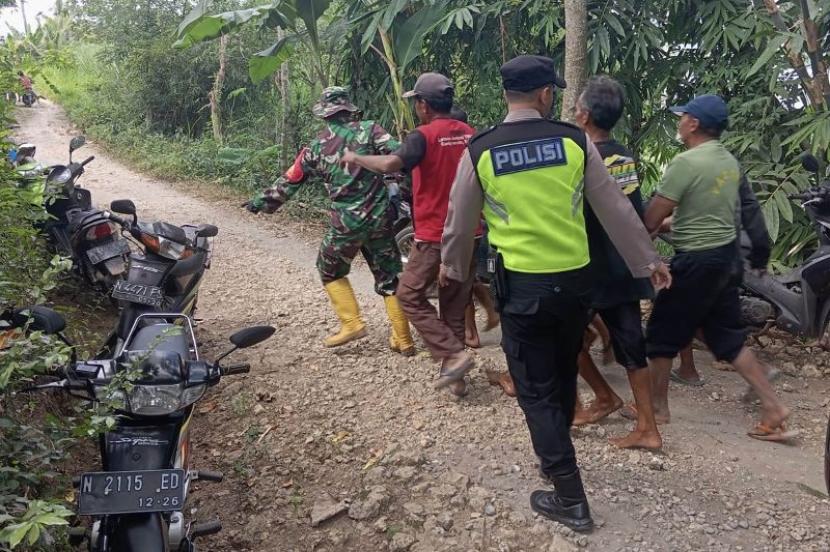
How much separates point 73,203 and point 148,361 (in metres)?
3.46

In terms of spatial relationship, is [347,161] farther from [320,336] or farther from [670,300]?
[670,300]

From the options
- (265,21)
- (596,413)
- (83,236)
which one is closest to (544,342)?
(596,413)

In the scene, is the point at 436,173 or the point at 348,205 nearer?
the point at 436,173

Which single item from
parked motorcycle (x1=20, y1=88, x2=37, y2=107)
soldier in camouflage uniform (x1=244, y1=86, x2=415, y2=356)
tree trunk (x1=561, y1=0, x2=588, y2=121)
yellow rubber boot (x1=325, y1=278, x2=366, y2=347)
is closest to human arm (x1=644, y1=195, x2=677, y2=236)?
soldier in camouflage uniform (x1=244, y1=86, x2=415, y2=356)

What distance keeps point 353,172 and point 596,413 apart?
213cm

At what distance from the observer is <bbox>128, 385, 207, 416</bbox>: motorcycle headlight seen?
8.45ft

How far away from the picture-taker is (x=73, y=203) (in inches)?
217

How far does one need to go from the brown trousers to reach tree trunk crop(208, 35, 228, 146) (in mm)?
9844

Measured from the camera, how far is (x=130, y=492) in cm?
242

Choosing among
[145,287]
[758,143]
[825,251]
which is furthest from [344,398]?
[758,143]

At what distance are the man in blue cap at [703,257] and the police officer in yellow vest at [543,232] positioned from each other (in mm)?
705

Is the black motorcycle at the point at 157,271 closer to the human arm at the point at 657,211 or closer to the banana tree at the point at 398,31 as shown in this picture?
the human arm at the point at 657,211

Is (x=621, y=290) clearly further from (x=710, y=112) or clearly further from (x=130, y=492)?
(x=130, y=492)

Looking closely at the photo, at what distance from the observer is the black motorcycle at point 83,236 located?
5.12 m
